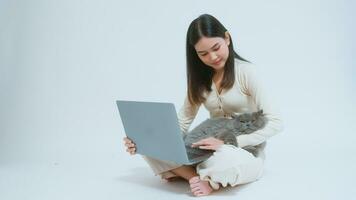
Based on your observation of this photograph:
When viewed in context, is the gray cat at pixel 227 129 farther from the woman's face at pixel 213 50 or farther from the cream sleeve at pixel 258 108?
the woman's face at pixel 213 50

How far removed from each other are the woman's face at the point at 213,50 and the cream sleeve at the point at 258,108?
0.28 ft

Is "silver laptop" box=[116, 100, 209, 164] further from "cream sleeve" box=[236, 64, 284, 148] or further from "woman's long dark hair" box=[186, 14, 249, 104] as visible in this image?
"woman's long dark hair" box=[186, 14, 249, 104]

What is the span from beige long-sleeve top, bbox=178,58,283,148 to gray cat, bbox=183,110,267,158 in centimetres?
3

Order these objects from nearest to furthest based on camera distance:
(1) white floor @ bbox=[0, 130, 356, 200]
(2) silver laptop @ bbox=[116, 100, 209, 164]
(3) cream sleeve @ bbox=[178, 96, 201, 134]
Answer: (2) silver laptop @ bbox=[116, 100, 209, 164], (1) white floor @ bbox=[0, 130, 356, 200], (3) cream sleeve @ bbox=[178, 96, 201, 134]

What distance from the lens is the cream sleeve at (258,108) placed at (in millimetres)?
1617

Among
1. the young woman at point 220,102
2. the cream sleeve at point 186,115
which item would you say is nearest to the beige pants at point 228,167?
the young woman at point 220,102

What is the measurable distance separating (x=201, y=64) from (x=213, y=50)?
0.51ft

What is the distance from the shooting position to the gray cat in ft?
5.25

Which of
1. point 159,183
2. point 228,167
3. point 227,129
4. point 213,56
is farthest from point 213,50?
point 159,183

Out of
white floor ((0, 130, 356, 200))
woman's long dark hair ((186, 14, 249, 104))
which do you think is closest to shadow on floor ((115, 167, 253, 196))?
white floor ((0, 130, 356, 200))

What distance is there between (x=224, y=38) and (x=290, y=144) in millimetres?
762

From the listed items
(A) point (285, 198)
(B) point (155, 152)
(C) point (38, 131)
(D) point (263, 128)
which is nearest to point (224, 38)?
(D) point (263, 128)

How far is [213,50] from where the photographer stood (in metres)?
1.61

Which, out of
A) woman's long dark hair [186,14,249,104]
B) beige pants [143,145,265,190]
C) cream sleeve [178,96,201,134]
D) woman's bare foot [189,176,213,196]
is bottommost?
woman's bare foot [189,176,213,196]
